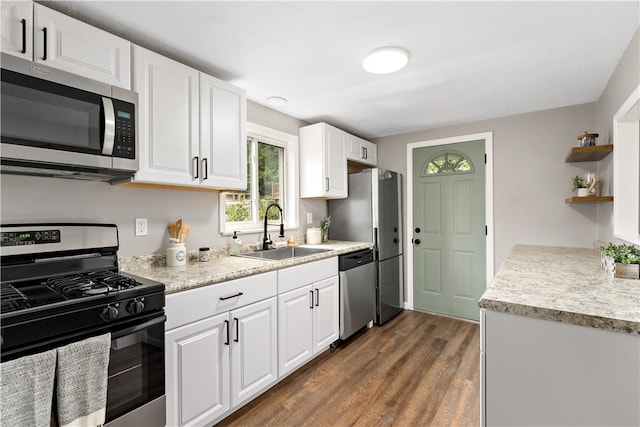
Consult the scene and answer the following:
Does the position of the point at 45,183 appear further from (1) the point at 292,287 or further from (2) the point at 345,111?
(2) the point at 345,111

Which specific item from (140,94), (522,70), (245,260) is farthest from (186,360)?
(522,70)

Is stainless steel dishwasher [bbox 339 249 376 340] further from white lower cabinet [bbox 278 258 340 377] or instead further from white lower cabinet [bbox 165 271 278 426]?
white lower cabinet [bbox 165 271 278 426]

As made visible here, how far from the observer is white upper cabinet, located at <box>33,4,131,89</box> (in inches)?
54.0

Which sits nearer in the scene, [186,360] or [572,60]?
[186,360]

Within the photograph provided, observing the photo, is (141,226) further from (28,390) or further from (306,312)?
(306,312)

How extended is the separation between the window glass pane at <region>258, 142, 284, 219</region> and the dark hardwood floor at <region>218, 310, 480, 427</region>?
4.92ft

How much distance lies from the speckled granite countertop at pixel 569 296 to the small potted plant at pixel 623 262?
0.04 m

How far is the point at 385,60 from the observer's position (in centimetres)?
197

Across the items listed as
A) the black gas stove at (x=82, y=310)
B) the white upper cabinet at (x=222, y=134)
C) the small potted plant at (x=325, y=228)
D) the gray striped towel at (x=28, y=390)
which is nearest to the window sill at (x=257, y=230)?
the small potted plant at (x=325, y=228)

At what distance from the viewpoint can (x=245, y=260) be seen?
226 cm

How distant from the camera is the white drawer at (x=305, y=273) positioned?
7.15 feet

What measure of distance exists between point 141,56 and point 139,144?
19.4 inches

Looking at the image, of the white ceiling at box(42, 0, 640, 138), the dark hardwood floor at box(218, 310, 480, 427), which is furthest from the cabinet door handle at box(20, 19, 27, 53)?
the dark hardwood floor at box(218, 310, 480, 427)

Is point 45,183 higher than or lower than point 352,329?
higher
